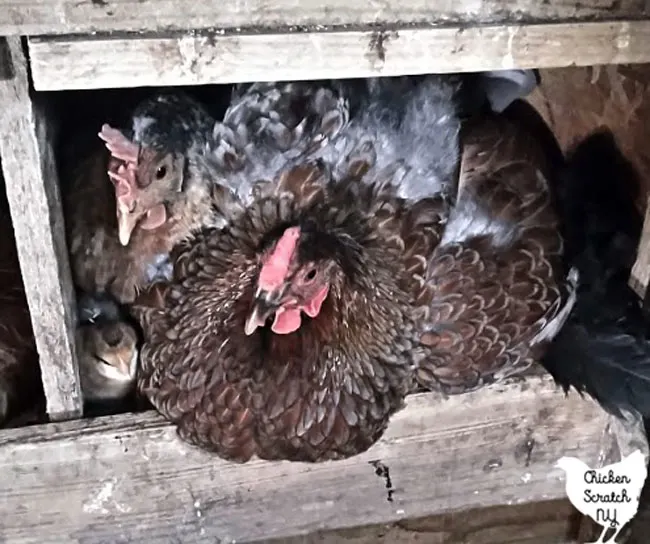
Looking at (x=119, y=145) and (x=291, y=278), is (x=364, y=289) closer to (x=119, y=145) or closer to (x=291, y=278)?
(x=291, y=278)

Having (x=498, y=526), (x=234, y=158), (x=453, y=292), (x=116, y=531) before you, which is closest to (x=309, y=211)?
(x=234, y=158)

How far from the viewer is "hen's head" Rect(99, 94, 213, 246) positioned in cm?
118

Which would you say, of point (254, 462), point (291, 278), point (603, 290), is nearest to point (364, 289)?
point (291, 278)

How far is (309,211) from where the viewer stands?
1.21 m

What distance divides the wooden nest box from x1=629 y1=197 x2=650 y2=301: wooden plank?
193 millimetres

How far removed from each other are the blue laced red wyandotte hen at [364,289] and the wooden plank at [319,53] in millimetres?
243

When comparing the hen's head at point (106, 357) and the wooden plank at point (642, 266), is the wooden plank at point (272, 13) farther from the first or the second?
the hen's head at point (106, 357)

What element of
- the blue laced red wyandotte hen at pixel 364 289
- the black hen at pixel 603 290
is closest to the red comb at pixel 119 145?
the blue laced red wyandotte hen at pixel 364 289

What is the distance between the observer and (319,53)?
946 mm

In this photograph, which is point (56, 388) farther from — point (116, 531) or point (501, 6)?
point (501, 6)

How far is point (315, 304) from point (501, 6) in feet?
1.38

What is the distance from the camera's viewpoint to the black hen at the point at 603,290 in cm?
129

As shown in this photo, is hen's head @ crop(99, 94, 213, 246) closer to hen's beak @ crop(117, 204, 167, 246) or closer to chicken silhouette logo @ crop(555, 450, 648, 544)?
hen's beak @ crop(117, 204, 167, 246)

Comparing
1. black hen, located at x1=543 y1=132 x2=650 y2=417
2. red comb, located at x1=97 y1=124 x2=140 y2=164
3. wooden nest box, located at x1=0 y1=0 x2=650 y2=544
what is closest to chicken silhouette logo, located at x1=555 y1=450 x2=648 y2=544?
wooden nest box, located at x1=0 y1=0 x2=650 y2=544
